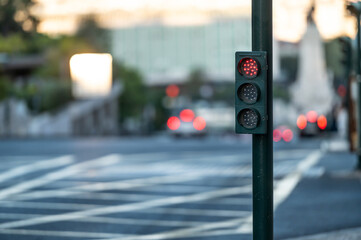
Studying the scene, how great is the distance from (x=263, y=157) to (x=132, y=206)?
6635 mm

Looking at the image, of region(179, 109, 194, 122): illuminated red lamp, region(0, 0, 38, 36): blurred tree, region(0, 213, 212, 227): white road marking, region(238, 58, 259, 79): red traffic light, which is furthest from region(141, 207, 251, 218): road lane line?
region(0, 0, 38, 36): blurred tree

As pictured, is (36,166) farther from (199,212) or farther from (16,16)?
(16,16)

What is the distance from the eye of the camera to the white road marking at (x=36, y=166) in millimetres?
19739

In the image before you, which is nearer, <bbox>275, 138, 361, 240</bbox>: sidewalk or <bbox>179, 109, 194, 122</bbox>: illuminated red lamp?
<bbox>275, 138, 361, 240</bbox>: sidewalk

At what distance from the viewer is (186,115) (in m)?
44.3

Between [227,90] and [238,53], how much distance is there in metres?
104

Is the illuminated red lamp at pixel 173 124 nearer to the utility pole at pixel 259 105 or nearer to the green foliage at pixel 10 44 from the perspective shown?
the green foliage at pixel 10 44

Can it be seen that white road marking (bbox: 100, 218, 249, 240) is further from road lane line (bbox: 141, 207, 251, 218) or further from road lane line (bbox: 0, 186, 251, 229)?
road lane line (bbox: 0, 186, 251, 229)

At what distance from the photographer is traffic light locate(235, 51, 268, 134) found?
747cm

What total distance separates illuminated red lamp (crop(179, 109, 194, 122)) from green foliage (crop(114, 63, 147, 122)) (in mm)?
30459

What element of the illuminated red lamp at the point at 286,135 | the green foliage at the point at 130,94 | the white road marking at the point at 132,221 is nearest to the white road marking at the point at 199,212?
the white road marking at the point at 132,221

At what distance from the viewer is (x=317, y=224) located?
1195cm

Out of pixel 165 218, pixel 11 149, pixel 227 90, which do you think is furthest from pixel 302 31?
pixel 227 90

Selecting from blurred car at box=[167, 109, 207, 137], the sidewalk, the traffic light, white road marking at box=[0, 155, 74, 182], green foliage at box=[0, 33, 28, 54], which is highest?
green foliage at box=[0, 33, 28, 54]
